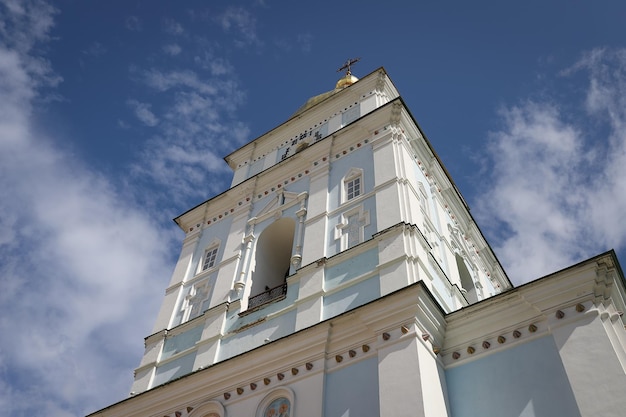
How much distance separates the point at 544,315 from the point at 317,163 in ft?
27.2

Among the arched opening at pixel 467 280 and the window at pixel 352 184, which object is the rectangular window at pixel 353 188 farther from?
the arched opening at pixel 467 280

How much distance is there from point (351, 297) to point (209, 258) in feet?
20.0

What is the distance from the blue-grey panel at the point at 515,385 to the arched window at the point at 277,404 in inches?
111

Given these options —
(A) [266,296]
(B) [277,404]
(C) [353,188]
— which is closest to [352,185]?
(C) [353,188]

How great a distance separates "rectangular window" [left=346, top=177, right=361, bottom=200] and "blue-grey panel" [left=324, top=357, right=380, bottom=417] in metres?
5.18

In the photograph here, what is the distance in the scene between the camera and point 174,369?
1340cm

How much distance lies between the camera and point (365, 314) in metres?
10.5

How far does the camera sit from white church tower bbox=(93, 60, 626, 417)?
9.40 m

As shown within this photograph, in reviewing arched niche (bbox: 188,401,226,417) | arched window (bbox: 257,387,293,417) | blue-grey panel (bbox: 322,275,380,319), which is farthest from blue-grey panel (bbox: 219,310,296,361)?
arched window (bbox: 257,387,293,417)

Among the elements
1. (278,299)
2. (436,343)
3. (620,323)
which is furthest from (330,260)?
(620,323)

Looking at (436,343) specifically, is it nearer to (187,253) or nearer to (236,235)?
(236,235)

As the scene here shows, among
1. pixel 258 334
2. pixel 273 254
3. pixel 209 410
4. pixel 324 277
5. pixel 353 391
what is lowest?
pixel 353 391

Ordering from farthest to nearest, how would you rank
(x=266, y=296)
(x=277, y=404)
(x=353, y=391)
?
(x=266, y=296), (x=277, y=404), (x=353, y=391)

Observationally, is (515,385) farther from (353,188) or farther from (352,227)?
(353,188)
